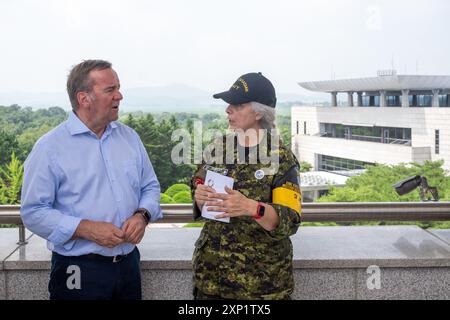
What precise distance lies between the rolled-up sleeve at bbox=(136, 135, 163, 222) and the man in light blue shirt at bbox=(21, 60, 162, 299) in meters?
0.06

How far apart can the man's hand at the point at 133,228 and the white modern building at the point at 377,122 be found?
4268cm

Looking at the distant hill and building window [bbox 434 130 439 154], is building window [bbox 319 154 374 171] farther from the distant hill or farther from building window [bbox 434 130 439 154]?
the distant hill

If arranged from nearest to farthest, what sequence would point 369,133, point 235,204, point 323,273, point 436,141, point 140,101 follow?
1. point 235,204
2. point 323,273
3. point 140,101
4. point 436,141
5. point 369,133

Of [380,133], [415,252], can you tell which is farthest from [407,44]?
[415,252]

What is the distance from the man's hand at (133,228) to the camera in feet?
6.28

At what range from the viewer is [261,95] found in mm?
1783

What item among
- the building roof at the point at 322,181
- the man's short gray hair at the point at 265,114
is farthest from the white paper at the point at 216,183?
the building roof at the point at 322,181

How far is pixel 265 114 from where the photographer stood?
5.92 feet

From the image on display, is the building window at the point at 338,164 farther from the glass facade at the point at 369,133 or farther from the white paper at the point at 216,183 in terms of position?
the white paper at the point at 216,183

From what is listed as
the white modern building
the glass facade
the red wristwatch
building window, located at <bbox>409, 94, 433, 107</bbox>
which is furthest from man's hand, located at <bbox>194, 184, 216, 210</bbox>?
building window, located at <bbox>409, 94, 433, 107</bbox>

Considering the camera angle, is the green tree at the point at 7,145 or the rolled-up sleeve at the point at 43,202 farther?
the green tree at the point at 7,145

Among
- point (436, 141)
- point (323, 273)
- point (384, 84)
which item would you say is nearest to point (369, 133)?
point (384, 84)

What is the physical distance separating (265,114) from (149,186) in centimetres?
58

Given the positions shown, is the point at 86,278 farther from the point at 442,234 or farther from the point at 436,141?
the point at 436,141
